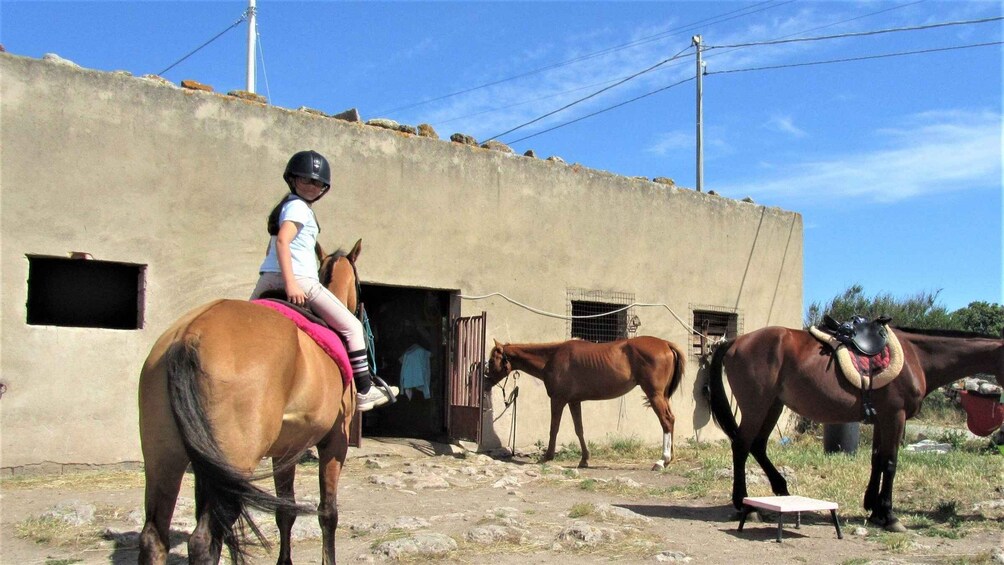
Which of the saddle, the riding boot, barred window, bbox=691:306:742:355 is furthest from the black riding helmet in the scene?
barred window, bbox=691:306:742:355

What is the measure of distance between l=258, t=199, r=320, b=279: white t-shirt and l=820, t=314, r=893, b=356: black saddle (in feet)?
17.5

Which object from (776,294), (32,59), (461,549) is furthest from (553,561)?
(776,294)

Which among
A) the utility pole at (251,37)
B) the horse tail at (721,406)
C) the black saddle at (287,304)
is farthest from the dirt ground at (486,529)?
the utility pole at (251,37)

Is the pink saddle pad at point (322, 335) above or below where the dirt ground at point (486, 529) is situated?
above

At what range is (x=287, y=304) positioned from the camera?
15.0 ft

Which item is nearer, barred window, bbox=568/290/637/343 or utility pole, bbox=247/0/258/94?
Answer: barred window, bbox=568/290/637/343

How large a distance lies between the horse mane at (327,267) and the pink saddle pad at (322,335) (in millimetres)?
796

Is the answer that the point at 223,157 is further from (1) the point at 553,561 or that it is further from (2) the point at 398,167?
(1) the point at 553,561

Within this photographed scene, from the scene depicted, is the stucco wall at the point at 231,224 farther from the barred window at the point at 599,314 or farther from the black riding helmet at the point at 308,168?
the black riding helmet at the point at 308,168

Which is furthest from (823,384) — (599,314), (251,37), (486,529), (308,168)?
(251,37)

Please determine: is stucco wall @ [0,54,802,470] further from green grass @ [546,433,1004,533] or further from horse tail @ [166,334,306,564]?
horse tail @ [166,334,306,564]

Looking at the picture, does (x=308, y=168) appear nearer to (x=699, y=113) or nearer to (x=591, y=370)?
(x=591, y=370)

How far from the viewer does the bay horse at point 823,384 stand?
7.72m

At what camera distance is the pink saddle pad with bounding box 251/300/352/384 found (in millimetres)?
4508
